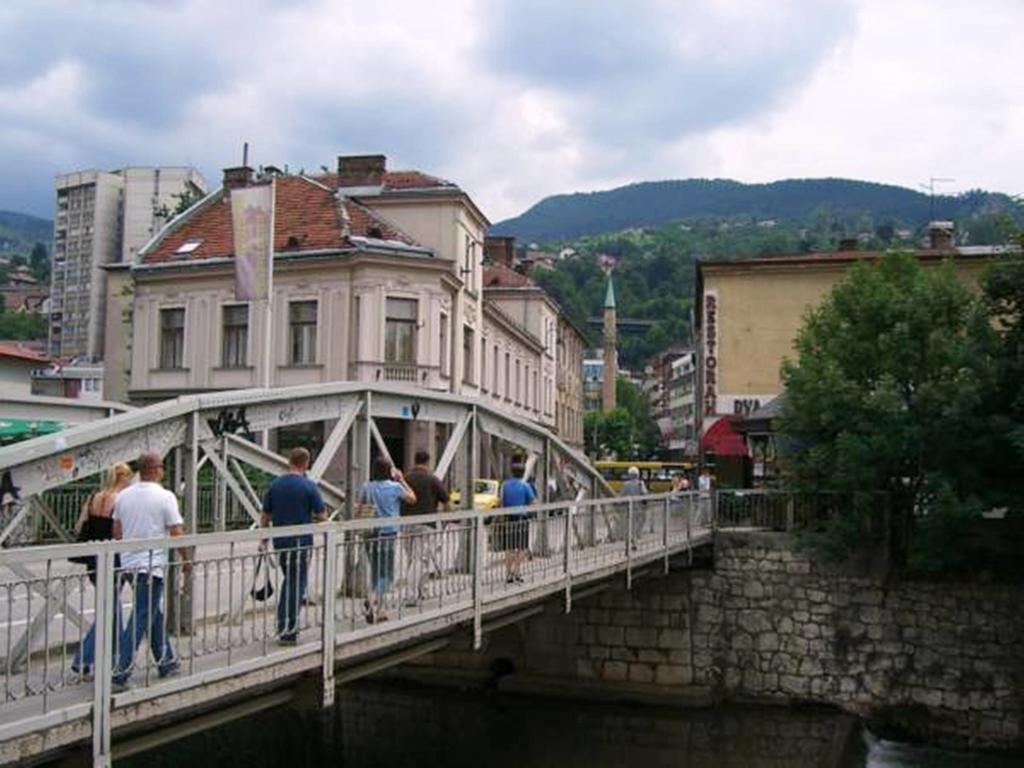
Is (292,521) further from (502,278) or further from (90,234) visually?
(90,234)

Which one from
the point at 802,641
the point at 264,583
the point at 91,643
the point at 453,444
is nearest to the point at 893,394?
the point at 802,641

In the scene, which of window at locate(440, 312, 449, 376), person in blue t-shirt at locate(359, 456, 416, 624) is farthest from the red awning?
person in blue t-shirt at locate(359, 456, 416, 624)

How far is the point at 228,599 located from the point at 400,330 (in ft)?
77.8

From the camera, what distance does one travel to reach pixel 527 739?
19734 mm

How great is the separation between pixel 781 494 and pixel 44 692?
18251mm

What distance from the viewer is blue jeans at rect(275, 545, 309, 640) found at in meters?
7.96

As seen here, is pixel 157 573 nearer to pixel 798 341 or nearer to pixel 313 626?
pixel 313 626

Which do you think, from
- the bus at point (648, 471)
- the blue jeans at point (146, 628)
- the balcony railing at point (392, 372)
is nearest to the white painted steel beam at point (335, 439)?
the blue jeans at point (146, 628)

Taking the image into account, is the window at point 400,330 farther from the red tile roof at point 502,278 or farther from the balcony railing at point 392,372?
the red tile roof at point 502,278

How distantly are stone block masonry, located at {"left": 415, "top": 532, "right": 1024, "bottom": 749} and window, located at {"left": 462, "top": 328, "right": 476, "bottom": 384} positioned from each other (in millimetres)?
14237

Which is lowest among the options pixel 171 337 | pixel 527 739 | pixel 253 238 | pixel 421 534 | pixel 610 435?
pixel 527 739

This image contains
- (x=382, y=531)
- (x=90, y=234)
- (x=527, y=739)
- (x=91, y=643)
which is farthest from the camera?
(x=90, y=234)

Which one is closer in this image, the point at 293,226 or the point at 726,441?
the point at 726,441

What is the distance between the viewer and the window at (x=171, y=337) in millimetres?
33125
